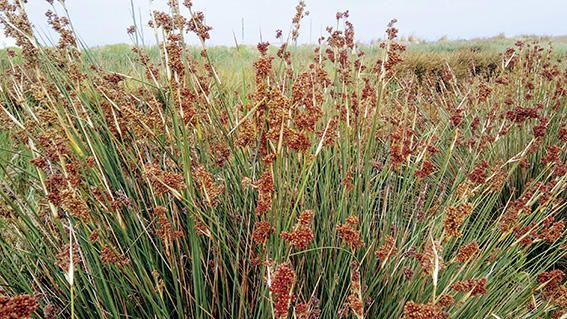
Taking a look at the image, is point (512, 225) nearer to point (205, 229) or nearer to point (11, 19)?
point (205, 229)

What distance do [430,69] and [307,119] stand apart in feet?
28.2

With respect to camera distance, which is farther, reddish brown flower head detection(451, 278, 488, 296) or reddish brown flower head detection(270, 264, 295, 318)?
reddish brown flower head detection(451, 278, 488, 296)

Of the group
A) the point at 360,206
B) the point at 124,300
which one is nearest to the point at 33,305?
the point at 124,300

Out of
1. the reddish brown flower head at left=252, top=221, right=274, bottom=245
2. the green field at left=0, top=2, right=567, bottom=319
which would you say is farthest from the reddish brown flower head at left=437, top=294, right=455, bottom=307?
the reddish brown flower head at left=252, top=221, right=274, bottom=245

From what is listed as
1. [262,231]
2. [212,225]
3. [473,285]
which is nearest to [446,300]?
[473,285]

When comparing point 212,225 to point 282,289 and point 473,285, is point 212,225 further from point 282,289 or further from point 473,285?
point 473,285

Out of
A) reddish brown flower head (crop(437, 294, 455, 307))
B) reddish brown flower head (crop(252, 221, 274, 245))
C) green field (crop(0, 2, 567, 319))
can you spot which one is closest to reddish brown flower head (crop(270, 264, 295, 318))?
green field (crop(0, 2, 567, 319))

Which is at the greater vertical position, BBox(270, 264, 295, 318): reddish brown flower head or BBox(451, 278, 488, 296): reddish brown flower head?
BBox(270, 264, 295, 318): reddish brown flower head

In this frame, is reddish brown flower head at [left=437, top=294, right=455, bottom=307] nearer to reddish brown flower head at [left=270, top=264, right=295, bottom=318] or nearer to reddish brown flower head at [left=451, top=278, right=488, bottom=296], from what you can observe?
reddish brown flower head at [left=451, top=278, right=488, bottom=296]

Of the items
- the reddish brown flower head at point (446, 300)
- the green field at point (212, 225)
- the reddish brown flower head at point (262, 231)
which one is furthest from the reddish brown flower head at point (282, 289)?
the reddish brown flower head at point (446, 300)

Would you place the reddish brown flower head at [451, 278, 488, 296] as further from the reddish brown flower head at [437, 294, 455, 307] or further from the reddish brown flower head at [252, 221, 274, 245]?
the reddish brown flower head at [252, 221, 274, 245]

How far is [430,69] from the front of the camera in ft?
30.2

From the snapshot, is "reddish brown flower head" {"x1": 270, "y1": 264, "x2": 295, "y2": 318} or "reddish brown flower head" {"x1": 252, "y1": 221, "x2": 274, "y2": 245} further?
"reddish brown flower head" {"x1": 252, "y1": 221, "x2": 274, "y2": 245}

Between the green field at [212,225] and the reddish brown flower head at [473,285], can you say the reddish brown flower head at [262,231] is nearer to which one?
the green field at [212,225]
